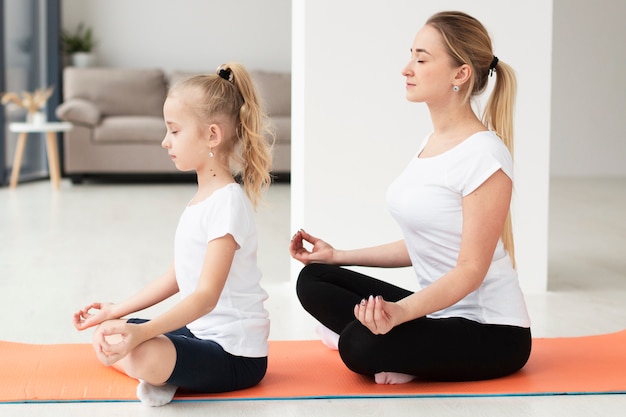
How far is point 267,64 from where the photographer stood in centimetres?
879

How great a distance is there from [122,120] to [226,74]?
578 cm

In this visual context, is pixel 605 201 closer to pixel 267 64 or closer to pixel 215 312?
pixel 267 64

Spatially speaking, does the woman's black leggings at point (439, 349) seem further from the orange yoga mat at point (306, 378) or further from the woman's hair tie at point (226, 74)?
the woman's hair tie at point (226, 74)

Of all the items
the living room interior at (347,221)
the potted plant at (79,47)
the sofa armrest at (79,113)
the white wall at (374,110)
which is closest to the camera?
the living room interior at (347,221)

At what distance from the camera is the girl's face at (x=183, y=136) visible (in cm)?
201

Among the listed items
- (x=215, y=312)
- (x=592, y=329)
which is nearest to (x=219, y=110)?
(x=215, y=312)

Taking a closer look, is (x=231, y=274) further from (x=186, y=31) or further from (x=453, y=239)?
(x=186, y=31)

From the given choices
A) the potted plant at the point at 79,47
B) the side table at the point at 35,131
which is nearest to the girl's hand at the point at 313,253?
the side table at the point at 35,131

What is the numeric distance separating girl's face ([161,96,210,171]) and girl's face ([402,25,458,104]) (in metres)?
0.48

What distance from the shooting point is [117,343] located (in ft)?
5.97

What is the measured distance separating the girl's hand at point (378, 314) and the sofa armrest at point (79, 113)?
5996 millimetres

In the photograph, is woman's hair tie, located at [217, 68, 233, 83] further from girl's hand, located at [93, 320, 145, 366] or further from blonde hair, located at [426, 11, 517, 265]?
girl's hand, located at [93, 320, 145, 366]

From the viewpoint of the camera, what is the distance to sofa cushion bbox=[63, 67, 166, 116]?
7938 mm

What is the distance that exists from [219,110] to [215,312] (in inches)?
16.8
